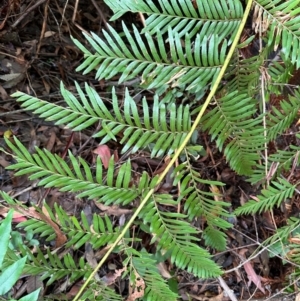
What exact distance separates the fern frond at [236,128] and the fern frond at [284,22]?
0.17m

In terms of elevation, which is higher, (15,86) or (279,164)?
(15,86)

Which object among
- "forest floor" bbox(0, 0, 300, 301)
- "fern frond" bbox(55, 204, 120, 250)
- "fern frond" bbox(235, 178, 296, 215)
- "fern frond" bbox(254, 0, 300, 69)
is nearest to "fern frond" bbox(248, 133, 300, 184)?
"fern frond" bbox(235, 178, 296, 215)

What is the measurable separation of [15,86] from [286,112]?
39.2 inches

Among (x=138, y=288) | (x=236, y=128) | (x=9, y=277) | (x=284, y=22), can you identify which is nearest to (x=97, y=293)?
(x=138, y=288)

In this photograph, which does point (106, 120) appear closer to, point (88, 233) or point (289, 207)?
point (88, 233)

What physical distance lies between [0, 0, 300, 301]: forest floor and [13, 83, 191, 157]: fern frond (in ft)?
1.53

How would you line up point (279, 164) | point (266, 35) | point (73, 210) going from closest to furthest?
point (266, 35)
point (279, 164)
point (73, 210)

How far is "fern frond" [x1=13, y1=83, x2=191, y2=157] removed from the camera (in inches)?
45.6

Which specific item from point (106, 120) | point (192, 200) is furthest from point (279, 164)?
point (106, 120)

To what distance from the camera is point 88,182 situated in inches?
46.1

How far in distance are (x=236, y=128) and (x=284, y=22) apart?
0.32 metres

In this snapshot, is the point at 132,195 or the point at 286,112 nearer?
the point at 132,195

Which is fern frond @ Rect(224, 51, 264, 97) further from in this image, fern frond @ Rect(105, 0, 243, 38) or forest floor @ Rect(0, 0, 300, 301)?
forest floor @ Rect(0, 0, 300, 301)

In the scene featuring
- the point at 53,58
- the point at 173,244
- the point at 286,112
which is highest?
the point at 53,58
